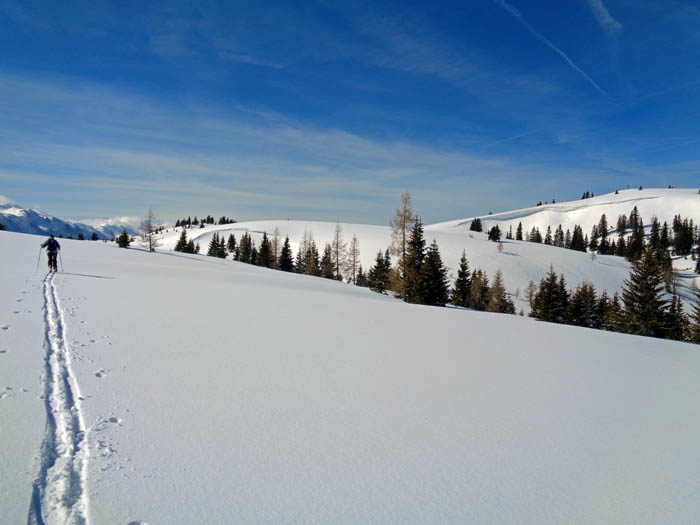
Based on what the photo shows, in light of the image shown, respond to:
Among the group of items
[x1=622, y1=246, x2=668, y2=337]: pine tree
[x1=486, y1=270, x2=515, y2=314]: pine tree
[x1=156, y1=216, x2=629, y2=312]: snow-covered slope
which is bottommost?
[x1=486, y1=270, x2=515, y2=314]: pine tree

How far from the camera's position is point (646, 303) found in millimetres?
30812

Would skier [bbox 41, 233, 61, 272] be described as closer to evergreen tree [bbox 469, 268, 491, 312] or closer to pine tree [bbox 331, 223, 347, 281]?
pine tree [bbox 331, 223, 347, 281]

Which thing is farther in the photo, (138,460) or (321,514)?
(138,460)

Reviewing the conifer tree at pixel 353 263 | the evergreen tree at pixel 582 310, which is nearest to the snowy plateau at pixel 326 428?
the evergreen tree at pixel 582 310

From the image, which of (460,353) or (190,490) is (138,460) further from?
(460,353)

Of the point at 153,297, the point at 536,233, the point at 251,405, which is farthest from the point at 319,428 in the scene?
the point at 536,233

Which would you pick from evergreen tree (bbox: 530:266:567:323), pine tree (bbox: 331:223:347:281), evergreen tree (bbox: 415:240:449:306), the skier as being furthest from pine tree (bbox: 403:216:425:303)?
pine tree (bbox: 331:223:347:281)

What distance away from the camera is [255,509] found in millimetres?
2746

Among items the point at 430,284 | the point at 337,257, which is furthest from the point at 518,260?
the point at 430,284

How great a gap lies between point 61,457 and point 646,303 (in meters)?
40.1

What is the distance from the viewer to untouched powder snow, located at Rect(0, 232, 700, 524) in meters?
2.89

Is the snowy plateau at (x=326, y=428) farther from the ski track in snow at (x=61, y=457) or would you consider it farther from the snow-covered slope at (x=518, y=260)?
the snow-covered slope at (x=518, y=260)

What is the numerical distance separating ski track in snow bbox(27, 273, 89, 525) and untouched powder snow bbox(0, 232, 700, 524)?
21 millimetres

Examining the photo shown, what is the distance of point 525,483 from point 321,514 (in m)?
1.98
